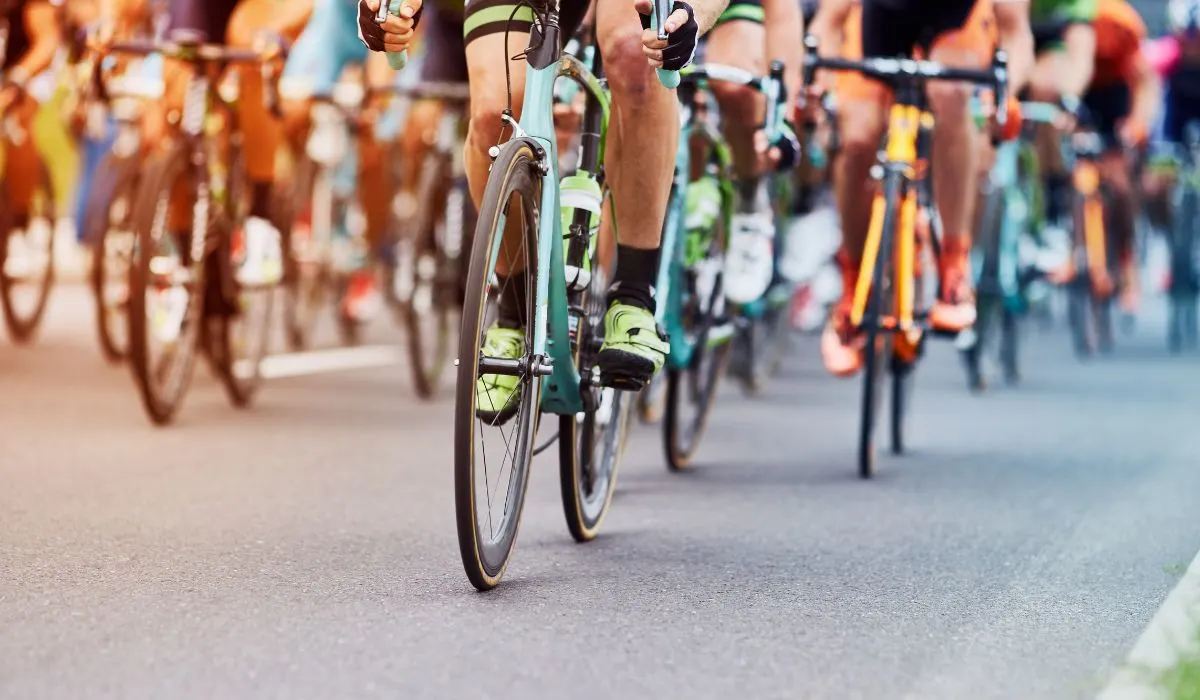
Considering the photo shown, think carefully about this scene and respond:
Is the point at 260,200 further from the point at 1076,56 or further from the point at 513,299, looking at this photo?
the point at 1076,56

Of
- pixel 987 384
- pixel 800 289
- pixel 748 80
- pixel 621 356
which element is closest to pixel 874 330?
pixel 748 80

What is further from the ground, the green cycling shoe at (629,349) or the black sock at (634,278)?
the black sock at (634,278)

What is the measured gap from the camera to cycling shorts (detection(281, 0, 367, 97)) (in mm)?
10539

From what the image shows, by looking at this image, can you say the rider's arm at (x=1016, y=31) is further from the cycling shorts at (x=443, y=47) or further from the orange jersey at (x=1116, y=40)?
the orange jersey at (x=1116, y=40)

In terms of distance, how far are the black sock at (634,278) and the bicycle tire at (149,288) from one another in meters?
2.68

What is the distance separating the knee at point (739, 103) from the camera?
7.36 metres

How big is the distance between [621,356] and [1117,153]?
1058cm

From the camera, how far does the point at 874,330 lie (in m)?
7.11

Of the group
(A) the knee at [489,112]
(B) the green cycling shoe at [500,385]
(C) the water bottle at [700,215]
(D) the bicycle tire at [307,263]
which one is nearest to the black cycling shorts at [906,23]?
(C) the water bottle at [700,215]

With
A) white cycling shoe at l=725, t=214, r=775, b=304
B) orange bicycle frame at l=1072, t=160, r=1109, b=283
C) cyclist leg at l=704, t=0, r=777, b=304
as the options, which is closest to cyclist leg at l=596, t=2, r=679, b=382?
cyclist leg at l=704, t=0, r=777, b=304

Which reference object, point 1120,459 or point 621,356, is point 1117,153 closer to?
point 1120,459

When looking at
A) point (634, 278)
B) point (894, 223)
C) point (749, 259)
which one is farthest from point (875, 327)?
point (634, 278)

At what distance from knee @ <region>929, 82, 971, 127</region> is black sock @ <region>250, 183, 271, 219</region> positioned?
279cm

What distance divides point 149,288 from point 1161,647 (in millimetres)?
4457
